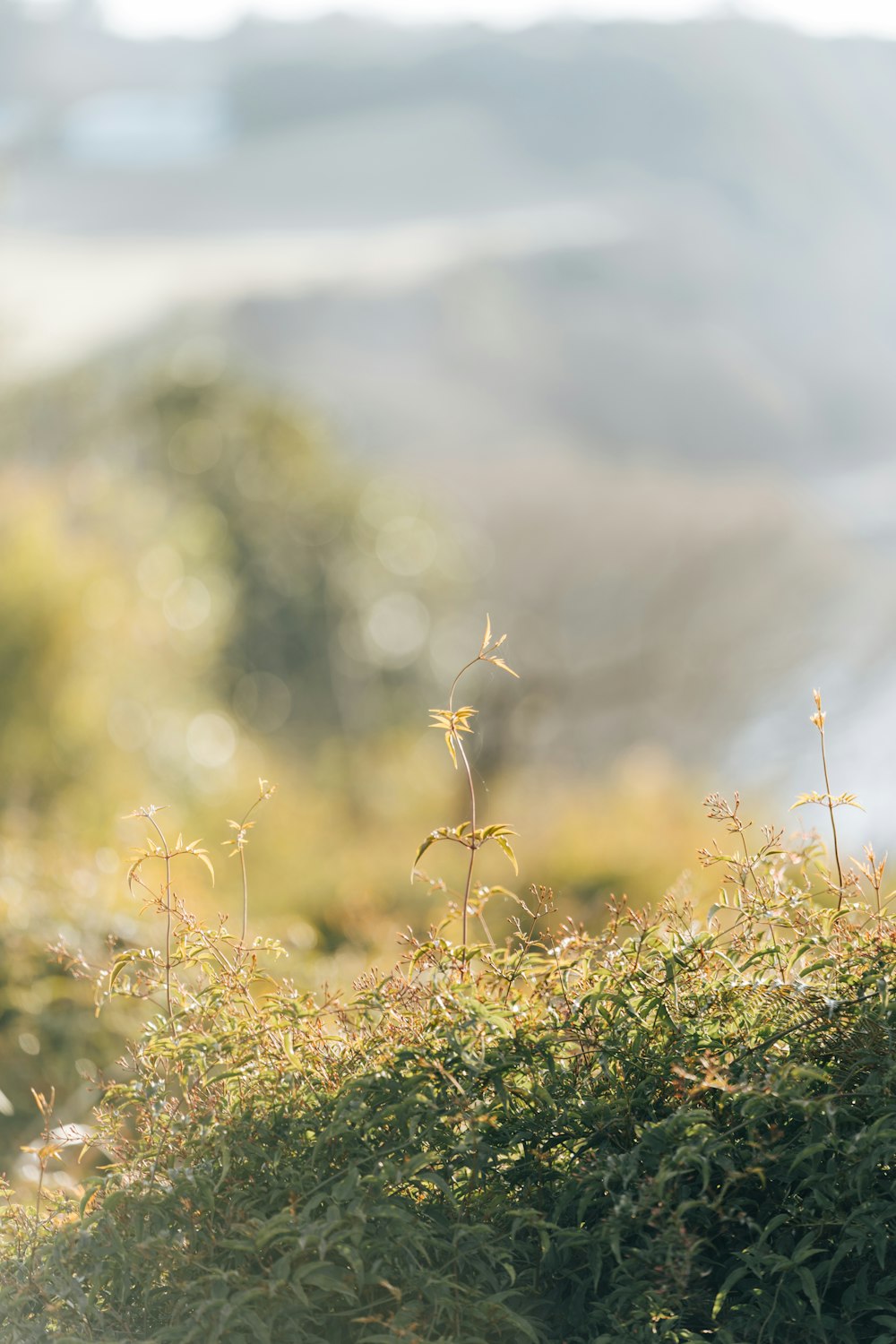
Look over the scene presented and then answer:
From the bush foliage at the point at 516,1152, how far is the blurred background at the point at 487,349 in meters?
12.1

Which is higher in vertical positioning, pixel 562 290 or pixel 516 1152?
pixel 562 290

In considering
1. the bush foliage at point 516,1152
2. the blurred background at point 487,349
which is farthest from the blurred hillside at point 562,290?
the bush foliage at point 516,1152

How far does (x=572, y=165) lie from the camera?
1902 cm

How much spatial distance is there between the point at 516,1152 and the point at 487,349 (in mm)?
18915

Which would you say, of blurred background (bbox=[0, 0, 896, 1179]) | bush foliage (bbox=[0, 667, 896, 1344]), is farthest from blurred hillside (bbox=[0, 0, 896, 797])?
bush foliage (bbox=[0, 667, 896, 1344])

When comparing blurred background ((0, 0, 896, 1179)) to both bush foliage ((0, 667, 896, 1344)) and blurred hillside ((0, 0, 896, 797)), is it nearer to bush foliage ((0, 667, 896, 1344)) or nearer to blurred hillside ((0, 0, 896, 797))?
blurred hillside ((0, 0, 896, 797))

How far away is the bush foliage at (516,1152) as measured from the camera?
1135 millimetres

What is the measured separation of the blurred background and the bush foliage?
12.1 meters

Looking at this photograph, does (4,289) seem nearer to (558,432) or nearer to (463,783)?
(558,432)

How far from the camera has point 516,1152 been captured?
1239 mm

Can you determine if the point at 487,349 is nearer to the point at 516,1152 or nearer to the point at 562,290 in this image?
the point at 562,290

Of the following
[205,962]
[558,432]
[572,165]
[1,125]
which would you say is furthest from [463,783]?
[1,125]

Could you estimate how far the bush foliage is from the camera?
113 cm

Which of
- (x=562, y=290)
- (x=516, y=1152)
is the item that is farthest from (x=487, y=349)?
(x=516, y=1152)
